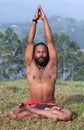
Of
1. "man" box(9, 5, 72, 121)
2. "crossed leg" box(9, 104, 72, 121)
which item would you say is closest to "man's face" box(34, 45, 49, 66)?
"man" box(9, 5, 72, 121)

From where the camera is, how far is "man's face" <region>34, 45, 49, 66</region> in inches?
277

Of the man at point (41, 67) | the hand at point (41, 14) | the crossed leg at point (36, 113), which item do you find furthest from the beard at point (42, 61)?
the crossed leg at point (36, 113)

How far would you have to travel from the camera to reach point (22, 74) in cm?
4294

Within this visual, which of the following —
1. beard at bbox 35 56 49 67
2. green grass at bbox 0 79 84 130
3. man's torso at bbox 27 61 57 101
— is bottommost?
green grass at bbox 0 79 84 130

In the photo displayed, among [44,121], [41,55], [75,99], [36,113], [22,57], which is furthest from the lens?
[22,57]

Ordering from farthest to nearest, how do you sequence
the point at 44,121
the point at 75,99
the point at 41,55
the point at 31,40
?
1. the point at 75,99
2. the point at 31,40
3. the point at 41,55
4. the point at 44,121

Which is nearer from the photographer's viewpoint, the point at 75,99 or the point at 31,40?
the point at 31,40

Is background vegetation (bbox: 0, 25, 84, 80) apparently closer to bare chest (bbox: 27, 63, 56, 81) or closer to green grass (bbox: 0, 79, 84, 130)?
green grass (bbox: 0, 79, 84, 130)

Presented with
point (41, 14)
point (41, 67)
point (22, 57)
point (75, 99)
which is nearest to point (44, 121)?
point (41, 67)

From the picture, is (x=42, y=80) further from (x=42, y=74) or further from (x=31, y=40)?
(x=31, y=40)

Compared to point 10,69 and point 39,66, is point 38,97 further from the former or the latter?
point 10,69

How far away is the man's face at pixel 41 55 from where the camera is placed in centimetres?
703

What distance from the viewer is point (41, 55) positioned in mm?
7023

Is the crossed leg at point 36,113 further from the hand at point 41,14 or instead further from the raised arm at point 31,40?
the hand at point 41,14
